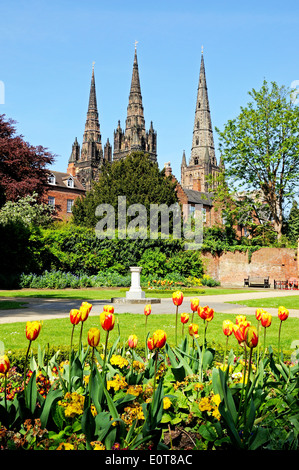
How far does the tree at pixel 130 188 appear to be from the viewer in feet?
118

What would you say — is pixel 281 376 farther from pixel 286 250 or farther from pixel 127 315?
pixel 286 250

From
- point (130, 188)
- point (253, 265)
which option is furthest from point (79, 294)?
point (253, 265)

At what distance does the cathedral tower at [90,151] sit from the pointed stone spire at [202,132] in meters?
24.9

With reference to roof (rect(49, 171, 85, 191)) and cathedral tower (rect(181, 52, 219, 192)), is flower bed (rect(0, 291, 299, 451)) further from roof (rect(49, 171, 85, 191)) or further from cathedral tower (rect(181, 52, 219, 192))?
cathedral tower (rect(181, 52, 219, 192))

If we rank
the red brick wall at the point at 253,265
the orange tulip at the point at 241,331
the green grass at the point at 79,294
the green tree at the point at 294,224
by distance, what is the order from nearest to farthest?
1. the orange tulip at the point at 241,331
2. the green grass at the point at 79,294
3. the red brick wall at the point at 253,265
4. the green tree at the point at 294,224

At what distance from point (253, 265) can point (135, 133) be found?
2745 inches

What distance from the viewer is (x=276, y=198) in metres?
34.6

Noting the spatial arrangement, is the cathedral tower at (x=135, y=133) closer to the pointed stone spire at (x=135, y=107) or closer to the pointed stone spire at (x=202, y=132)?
the pointed stone spire at (x=135, y=107)

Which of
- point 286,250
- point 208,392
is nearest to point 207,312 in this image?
point 208,392

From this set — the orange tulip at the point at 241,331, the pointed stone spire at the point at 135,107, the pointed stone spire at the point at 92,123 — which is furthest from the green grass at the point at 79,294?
the pointed stone spire at the point at 92,123

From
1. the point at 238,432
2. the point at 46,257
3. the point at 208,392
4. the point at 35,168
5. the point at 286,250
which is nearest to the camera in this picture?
the point at 238,432

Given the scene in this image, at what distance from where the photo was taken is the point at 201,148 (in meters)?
114

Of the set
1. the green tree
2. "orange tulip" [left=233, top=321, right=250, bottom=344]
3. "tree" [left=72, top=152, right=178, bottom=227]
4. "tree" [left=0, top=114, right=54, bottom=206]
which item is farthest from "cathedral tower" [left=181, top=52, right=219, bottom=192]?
"orange tulip" [left=233, top=321, right=250, bottom=344]
